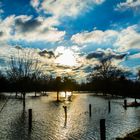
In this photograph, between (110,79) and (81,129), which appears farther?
(110,79)

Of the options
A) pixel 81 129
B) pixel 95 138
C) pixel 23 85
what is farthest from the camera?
pixel 23 85

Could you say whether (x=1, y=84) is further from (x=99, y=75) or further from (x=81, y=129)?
(x=81, y=129)

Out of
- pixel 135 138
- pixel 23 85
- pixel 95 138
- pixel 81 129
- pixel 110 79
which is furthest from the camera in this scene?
pixel 110 79

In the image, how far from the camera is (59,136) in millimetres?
24125

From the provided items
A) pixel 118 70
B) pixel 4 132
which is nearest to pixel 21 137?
pixel 4 132

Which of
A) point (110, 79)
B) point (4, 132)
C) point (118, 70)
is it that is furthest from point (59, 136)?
point (118, 70)

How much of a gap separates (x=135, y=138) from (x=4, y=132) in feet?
39.8

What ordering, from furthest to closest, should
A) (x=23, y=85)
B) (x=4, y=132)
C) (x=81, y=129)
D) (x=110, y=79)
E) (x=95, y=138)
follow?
1. (x=110, y=79)
2. (x=23, y=85)
3. (x=81, y=129)
4. (x=4, y=132)
5. (x=95, y=138)

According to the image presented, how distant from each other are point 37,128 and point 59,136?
4380 millimetres

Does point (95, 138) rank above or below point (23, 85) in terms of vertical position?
below

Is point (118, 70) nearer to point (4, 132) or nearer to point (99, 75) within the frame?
point (99, 75)

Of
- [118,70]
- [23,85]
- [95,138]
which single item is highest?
[118,70]

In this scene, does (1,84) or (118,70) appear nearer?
(1,84)

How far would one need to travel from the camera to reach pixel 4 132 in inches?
1004
